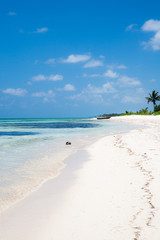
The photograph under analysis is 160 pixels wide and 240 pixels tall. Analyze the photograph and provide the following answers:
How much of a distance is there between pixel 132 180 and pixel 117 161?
2860mm

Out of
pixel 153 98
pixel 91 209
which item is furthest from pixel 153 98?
pixel 91 209

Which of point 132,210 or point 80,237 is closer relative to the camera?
point 80,237

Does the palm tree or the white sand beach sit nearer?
the white sand beach

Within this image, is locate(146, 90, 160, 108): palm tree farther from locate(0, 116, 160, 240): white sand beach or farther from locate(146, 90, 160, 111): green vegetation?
locate(0, 116, 160, 240): white sand beach

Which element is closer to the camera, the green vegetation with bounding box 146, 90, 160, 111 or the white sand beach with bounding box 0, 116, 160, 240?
the white sand beach with bounding box 0, 116, 160, 240

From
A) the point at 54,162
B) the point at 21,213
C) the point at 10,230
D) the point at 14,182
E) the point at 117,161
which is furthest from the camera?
the point at 54,162

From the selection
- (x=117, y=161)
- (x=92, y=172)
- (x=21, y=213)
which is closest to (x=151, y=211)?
(x=21, y=213)

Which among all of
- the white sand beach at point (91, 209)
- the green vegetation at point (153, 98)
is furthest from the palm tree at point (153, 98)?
the white sand beach at point (91, 209)

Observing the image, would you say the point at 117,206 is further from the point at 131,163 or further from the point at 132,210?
the point at 131,163

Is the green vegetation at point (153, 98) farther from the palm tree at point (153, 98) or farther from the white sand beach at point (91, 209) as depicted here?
the white sand beach at point (91, 209)

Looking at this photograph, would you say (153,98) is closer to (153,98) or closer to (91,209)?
(153,98)

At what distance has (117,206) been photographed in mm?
4594

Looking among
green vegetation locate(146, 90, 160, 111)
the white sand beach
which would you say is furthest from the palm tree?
the white sand beach

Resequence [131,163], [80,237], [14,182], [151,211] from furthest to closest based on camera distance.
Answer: [131,163], [14,182], [151,211], [80,237]
